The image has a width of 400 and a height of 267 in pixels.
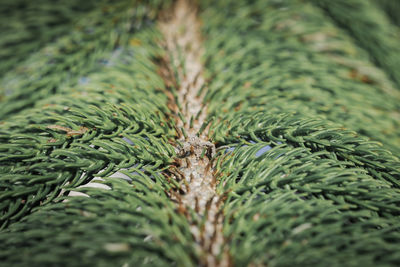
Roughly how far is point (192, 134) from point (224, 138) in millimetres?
82

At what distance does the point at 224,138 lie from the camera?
2.02ft

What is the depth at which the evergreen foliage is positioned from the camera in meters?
0.39

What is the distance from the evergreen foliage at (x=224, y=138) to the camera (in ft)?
1.29

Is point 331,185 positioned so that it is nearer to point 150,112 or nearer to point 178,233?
point 178,233

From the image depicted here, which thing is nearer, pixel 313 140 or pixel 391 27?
pixel 313 140

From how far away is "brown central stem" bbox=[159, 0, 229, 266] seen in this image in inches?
16.9

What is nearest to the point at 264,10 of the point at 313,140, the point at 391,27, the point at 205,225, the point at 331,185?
the point at 391,27

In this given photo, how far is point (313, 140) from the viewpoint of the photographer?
57cm

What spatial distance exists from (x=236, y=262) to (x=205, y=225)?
9 centimetres

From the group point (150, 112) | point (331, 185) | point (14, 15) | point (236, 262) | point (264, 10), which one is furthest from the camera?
point (264, 10)

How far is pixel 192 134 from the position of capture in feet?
2.09

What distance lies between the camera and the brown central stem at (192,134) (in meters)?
0.43

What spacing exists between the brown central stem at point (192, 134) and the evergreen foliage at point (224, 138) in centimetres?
2

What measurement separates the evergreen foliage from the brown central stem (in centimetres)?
2
